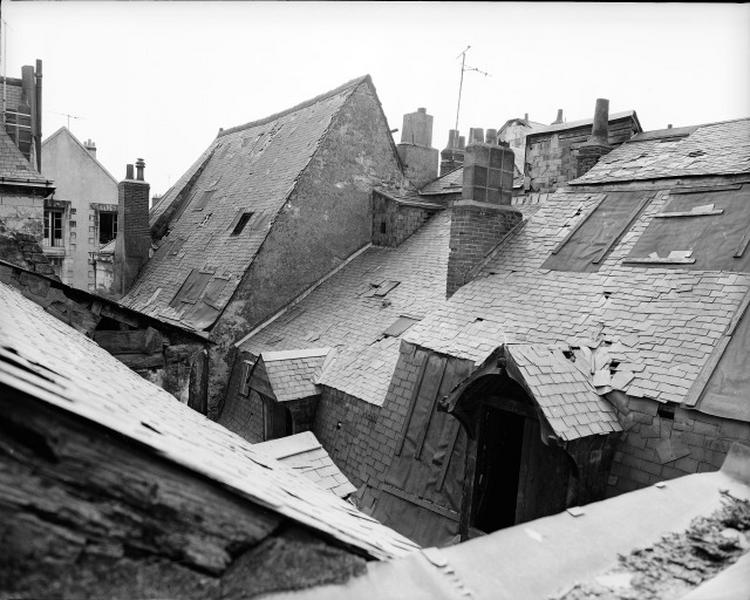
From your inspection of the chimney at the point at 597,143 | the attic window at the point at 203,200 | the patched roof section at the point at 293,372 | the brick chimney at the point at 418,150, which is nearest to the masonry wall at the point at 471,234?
the chimney at the point at 597,143

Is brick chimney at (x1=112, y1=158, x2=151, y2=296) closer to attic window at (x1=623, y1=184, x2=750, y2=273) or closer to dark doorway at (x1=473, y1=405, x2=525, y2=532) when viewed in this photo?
dark doorway at (x1=473, y1=405, x2=525, y2=532)

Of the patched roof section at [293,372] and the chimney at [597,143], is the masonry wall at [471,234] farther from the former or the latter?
the patched roof section at [293,372]

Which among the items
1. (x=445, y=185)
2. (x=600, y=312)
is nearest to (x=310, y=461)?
(x=600, y=312)

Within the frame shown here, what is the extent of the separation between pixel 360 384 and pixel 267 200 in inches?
349

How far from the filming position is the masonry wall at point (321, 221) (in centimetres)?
1576

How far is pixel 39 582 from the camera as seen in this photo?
1885 millimetres

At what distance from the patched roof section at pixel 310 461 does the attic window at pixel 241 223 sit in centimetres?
1080

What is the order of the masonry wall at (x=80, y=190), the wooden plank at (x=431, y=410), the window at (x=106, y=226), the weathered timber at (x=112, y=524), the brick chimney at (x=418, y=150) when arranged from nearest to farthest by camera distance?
the weathered timber at (x=112, y=524), the wooden plank at (x=431, y=410), the brick chimney at (x=418, y=150), the masonry wall at (x=80, y=190), the window at (x=106, y=226)

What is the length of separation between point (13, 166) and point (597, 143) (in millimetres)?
15345

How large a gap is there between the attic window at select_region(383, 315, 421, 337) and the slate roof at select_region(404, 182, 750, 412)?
6.13ft

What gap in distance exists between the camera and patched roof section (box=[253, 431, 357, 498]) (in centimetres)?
741

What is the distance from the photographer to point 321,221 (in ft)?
56.3

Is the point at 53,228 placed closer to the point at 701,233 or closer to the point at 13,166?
the point at 13,166

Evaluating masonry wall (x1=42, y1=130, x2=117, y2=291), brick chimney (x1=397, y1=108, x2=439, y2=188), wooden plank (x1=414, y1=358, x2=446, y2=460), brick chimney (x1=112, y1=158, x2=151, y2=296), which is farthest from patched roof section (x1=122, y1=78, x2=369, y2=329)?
masonry wall (x1=42, y1=130, x2=117, y2=291)
